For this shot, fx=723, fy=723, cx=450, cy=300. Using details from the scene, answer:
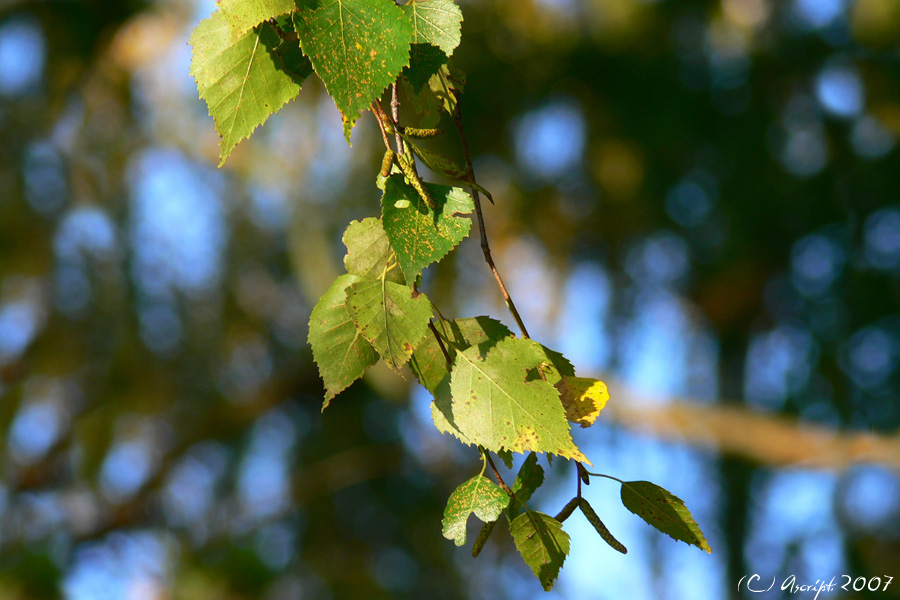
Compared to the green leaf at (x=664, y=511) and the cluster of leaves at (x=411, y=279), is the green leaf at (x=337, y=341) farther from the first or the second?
the green leaf at (x=664, y=511)

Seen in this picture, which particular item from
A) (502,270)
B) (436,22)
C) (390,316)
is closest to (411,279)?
(390,316)

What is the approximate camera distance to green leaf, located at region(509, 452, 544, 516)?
0.39m

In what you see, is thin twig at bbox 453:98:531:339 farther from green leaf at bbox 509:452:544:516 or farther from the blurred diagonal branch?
the blurred diagonal branch

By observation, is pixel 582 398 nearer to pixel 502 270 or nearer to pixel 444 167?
pixel 444 167

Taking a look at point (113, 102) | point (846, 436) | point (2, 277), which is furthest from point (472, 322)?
point (2, 277)

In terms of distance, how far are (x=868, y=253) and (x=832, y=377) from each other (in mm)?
590

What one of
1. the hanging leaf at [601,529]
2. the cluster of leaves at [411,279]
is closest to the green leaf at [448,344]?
the cluster of leaves at [411,279]

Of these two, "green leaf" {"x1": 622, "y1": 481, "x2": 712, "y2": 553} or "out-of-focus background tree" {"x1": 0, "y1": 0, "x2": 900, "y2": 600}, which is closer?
"green leaf" {"x1": 622, "y1": 481, "x2": 712, "y2": 553}

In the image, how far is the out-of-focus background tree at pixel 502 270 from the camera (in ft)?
10.1

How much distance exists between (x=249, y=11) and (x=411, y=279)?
0.48ft

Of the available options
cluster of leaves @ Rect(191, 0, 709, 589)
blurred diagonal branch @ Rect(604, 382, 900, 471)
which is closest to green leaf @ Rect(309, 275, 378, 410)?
cluster of leaves @ Rect(191, 0, 709, 589)

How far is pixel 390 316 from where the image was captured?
14.0 inches

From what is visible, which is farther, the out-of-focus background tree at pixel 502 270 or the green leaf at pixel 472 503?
the out-of-focus background tree at pixel 502 270

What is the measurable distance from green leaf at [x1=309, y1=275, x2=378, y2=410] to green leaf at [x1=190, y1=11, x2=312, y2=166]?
0.09 meters
